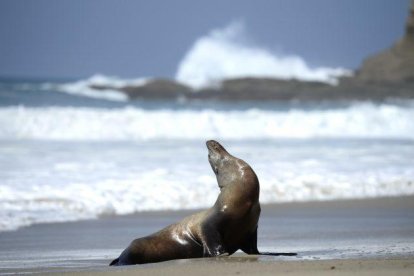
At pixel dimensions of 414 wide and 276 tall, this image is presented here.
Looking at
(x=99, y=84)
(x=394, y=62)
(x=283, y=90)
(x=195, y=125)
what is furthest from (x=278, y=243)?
(x=394, y=62)

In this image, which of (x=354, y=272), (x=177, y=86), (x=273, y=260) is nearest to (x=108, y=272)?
(x=273, y=260)

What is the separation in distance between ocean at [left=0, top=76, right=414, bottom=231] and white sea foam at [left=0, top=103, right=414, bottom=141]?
3 cm

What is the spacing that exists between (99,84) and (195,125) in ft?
82.5

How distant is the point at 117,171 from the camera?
44.0ft

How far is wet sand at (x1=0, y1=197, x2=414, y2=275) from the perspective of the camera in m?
6.47

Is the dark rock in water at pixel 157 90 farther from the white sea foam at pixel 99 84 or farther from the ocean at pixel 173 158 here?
the ocean at pixel 173 158

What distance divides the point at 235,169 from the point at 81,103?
91.9ft

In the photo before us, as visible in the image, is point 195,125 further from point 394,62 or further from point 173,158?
point 394,62

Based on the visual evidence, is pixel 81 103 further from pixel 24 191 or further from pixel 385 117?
pixel 24 191

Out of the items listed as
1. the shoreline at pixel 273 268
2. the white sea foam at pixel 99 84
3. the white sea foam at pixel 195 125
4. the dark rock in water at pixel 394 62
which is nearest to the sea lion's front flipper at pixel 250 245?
the shoreline at pixel 273 268

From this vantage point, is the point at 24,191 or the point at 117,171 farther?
the point at 117,171

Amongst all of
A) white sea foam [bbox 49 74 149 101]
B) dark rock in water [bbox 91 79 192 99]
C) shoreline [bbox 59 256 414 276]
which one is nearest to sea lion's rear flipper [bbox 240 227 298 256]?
shoreline [bbox 59 256 414 276]

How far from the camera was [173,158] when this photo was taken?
15.9 metres

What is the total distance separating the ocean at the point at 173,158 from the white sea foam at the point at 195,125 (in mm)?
27
